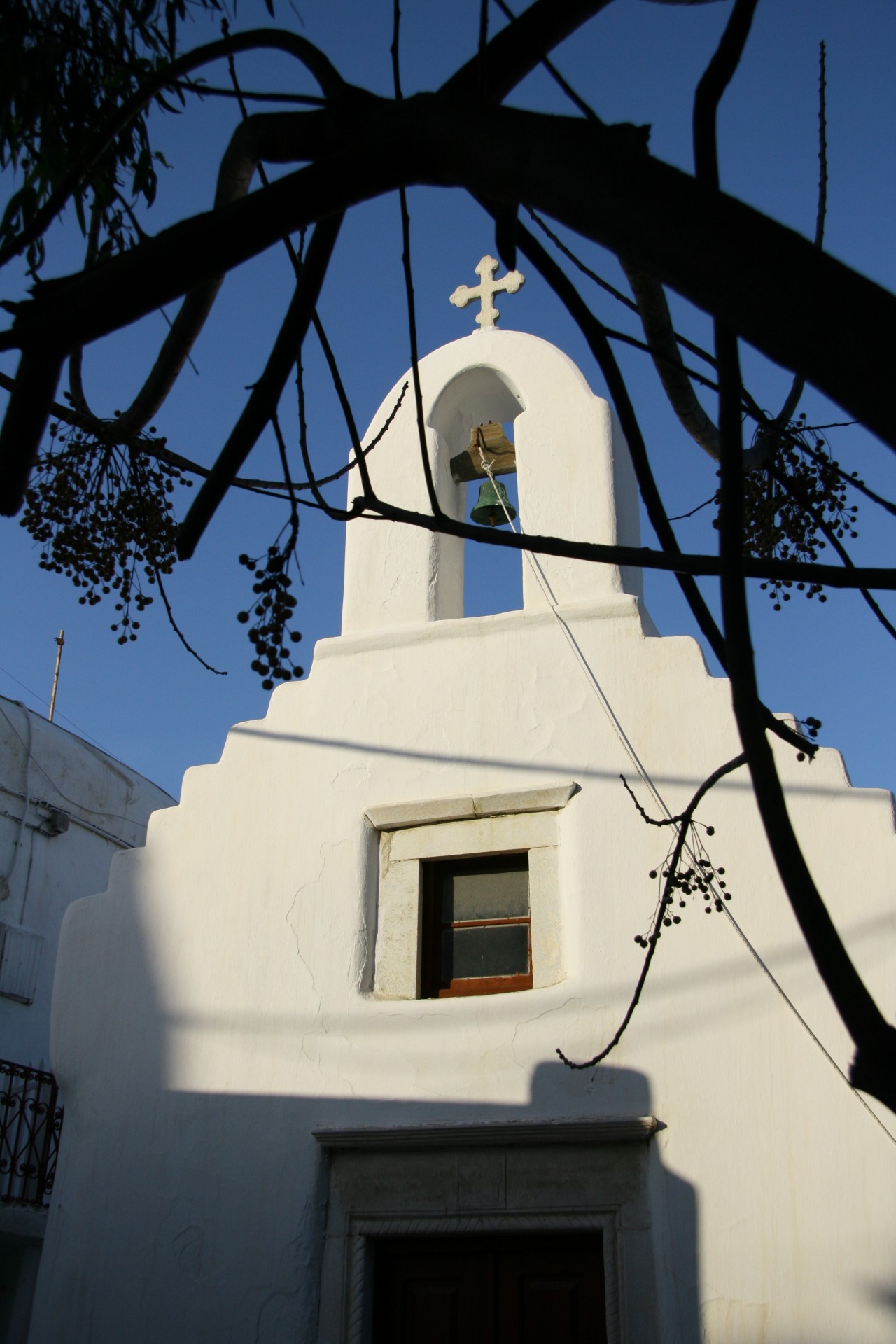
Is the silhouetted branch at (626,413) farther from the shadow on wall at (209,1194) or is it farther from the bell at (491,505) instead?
the bell at (491,505)

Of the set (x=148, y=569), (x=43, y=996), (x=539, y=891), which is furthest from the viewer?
(x=43, y=996)

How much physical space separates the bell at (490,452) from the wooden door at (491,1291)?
3.99 m

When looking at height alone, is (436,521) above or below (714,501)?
below

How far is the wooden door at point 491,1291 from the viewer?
15.4 ft

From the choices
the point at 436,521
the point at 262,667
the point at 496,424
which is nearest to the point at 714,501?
the point at 436,521

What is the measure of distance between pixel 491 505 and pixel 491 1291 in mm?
3923

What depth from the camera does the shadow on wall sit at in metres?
4.77

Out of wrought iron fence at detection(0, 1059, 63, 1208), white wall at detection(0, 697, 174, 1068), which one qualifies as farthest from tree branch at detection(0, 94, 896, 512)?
white wall at detection(0, 697, 174, 1068)

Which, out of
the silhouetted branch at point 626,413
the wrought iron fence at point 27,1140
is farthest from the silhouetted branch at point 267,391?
the wrought iron fence at point 27,1140

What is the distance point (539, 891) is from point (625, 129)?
13.4 feet

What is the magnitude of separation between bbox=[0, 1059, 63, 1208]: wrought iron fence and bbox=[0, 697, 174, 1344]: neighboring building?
0.01 m

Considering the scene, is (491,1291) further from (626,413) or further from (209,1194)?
(626,413)

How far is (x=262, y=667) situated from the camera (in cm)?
242

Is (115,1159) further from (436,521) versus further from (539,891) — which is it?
(436,521)
